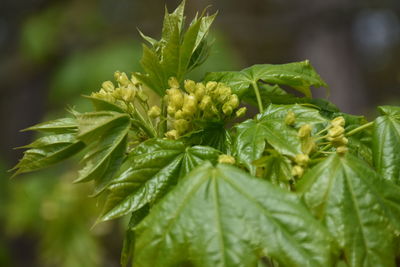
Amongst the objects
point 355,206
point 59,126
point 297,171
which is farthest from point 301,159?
point 59,126

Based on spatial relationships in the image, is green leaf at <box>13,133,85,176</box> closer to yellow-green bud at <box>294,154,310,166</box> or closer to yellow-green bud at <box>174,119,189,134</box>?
yellow-green bud at <box>174,119,189,134</box>

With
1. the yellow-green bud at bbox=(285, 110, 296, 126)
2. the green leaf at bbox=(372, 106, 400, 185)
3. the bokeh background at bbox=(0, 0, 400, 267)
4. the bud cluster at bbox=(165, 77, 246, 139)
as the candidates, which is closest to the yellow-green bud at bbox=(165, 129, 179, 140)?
the bud cluster at bbox=(165, 77, 246, 139)

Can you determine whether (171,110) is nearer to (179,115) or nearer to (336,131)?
(179,115)

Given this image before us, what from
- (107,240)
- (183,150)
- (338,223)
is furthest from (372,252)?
(107,240)

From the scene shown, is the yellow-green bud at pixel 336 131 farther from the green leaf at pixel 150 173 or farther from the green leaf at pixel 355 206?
the green leaf at pixel 150 173

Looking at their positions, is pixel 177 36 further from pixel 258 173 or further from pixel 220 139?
pixel 258 173

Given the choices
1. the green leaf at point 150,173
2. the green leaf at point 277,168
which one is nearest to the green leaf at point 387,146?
the green leaf at point 277,168
